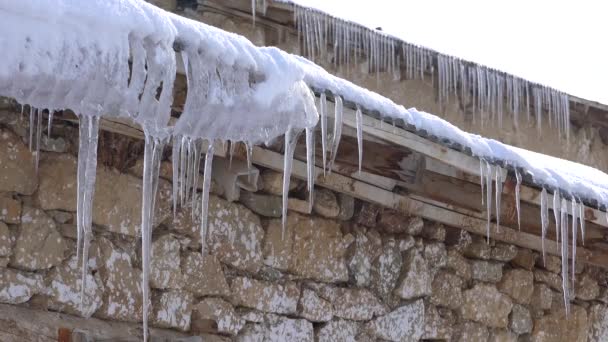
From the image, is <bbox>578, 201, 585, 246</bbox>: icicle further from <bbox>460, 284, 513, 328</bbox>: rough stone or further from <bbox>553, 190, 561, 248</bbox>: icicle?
<bbox>460, 284, 513, 328</bbox>: rough stone

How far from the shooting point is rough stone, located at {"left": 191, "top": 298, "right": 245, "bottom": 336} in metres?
3.88

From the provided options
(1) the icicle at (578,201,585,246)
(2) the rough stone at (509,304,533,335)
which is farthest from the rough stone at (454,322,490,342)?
(1) the icicle at (578,201,585,246)

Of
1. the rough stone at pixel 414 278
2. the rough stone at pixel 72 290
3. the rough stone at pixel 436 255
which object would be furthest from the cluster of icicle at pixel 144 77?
the rough stone at pixel 436 255

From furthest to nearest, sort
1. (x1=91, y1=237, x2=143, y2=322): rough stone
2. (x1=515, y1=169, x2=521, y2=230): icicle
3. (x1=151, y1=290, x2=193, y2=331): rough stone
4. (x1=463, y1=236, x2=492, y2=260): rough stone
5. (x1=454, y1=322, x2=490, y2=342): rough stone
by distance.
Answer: (x1=463, y1=236, x2=492, y2=260): rough stone → (x1=454, y1=322, x2=490, y2=342): rough stone → (x1=515, y1=169, x2=521, y2=230): icicle → (x1=151, y1=290, x2=193, y2=331): rough stone → (x1=91, y1=237, x2=143, y2=322): rough stone

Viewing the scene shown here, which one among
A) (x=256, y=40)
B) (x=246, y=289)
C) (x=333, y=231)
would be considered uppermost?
(x=256, y=40)

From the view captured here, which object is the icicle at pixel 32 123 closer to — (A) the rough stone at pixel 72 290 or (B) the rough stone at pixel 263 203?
(A) the rough stone at pixel 72 290

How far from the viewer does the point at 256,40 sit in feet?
17.1

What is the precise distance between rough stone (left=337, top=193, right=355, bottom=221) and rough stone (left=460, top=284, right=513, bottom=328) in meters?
0.74

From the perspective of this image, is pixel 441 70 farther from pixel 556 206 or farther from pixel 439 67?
pixel 556 206

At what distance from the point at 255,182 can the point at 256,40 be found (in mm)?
1368

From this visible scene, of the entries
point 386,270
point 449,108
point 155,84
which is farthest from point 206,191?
point 449,108

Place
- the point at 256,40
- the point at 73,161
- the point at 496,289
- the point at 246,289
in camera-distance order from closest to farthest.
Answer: the point at 73,161 < the point at 246,289 < the point at 496,289 < the point at 256,40

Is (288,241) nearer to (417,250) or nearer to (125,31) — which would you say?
(417,250)

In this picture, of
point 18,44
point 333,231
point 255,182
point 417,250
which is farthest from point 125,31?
point 417,250
